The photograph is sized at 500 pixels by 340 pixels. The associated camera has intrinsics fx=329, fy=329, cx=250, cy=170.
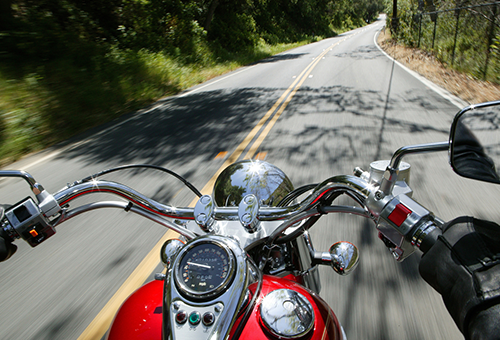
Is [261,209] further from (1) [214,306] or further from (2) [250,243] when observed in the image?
(1) [214,306]

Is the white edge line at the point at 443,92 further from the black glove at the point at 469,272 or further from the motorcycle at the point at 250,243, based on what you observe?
the black glove at the point at 469,272

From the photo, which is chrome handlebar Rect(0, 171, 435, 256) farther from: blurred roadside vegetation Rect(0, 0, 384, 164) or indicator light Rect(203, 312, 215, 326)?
blurred roadside vegetation Rect(0, 0, 384, 164)

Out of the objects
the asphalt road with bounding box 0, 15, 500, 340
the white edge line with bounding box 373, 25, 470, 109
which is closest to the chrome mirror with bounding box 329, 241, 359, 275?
the asphalt road with bounding box 0, 15, 500, 340

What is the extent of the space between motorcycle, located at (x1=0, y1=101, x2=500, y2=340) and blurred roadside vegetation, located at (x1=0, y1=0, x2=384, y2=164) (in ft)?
20.4

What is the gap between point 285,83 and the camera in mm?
11523

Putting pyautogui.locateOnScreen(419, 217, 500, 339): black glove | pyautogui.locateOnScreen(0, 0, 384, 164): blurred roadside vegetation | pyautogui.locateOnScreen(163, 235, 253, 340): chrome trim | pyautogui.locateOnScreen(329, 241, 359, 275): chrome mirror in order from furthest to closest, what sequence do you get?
pyautogui.locateOnScreen(0, 0, 384, 164): blurred roadside vegetation < pyautogui.locateOnScreen(329, 241, 359, 275): chrome mirror < pyautogui.locateOnScreen(163, 235, 253, 340): chrome trim < pyautogui.locateOnScreen(419, 217, 500, 339): black glove

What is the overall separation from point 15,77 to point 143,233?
6.94 metres

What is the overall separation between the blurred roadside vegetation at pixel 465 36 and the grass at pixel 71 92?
9608mm

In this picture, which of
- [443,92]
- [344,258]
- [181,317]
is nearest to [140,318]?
[181,317]

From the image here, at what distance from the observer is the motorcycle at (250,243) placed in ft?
2.92

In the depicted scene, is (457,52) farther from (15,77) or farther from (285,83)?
(15,77)

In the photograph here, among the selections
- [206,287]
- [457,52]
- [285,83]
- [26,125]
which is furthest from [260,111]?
[457,52]

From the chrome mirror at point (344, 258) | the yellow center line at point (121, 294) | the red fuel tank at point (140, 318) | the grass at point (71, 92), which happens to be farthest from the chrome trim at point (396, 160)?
the grass at point (71, 92)

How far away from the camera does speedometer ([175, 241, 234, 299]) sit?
916 millimetres
